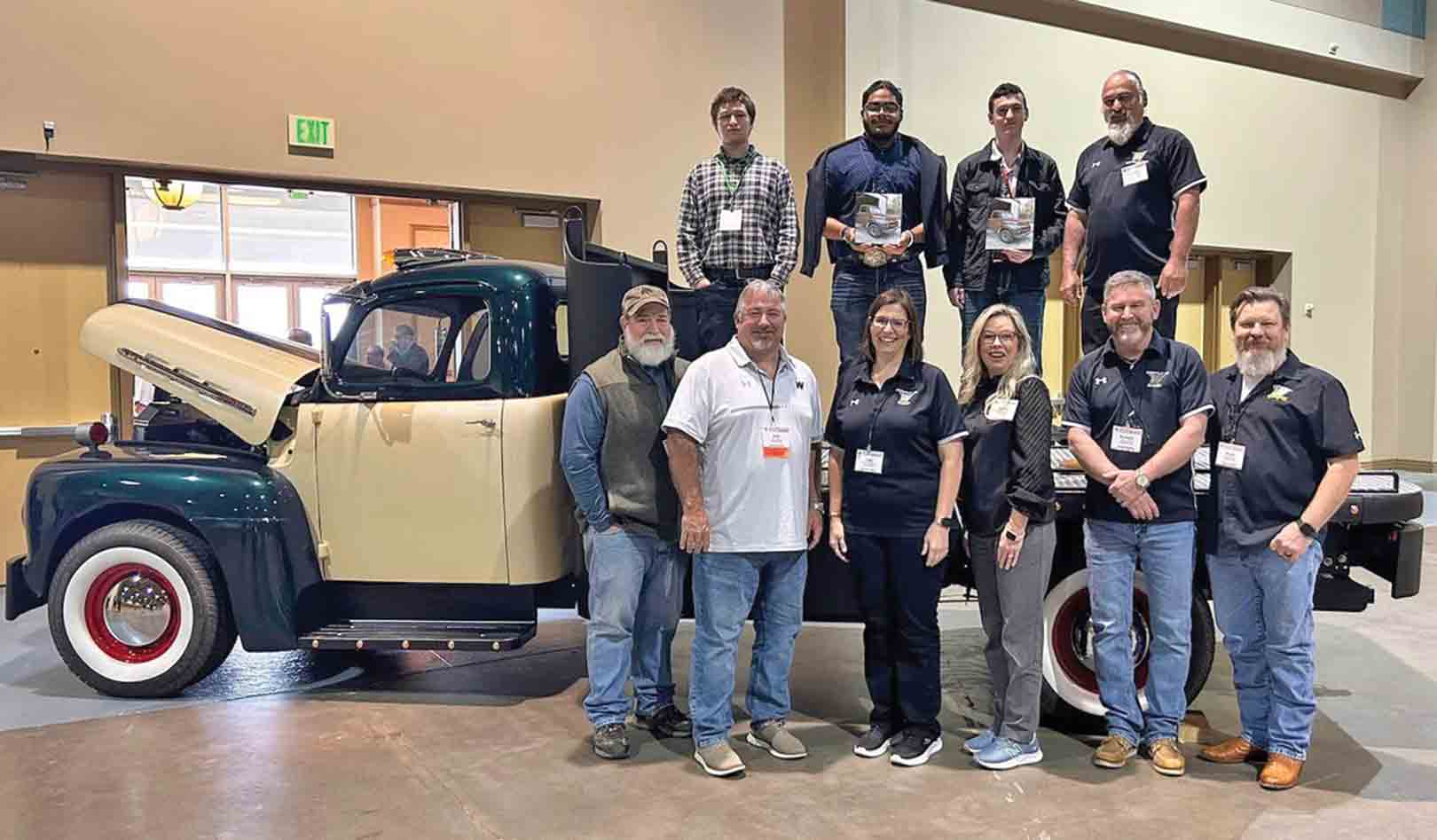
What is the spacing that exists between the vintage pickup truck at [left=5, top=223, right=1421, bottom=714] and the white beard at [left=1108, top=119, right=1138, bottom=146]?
1.44 metres

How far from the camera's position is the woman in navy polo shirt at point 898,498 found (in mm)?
3859

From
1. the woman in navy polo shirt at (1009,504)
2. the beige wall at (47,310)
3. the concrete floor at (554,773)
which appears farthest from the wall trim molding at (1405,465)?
the beige wall at (47,310)

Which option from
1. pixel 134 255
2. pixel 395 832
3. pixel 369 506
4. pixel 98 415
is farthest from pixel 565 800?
pixel 134 255

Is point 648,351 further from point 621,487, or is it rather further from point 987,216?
point 987,216

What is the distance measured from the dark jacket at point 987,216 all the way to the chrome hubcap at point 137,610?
404cm

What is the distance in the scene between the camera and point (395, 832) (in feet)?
11.3

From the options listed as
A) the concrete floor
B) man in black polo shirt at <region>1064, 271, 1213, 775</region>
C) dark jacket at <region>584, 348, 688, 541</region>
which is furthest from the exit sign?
man in black polo shirt at <region>1064, 271, 1213, 775</region>

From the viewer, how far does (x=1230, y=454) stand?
3.79m

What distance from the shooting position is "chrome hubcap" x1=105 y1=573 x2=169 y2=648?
479cm

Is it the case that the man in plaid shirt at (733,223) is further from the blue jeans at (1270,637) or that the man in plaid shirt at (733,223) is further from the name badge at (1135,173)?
the blue jeans at (1270,637)

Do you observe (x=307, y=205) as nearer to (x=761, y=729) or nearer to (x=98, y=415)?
(x=98, y=415)

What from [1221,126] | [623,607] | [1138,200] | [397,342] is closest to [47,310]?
[397,342]

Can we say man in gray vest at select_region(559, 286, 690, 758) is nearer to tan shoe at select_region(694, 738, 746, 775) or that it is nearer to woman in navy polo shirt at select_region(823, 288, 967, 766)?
tan shoe at select_region(694, 738, 746, 775)

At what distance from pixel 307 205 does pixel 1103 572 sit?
8.40m
